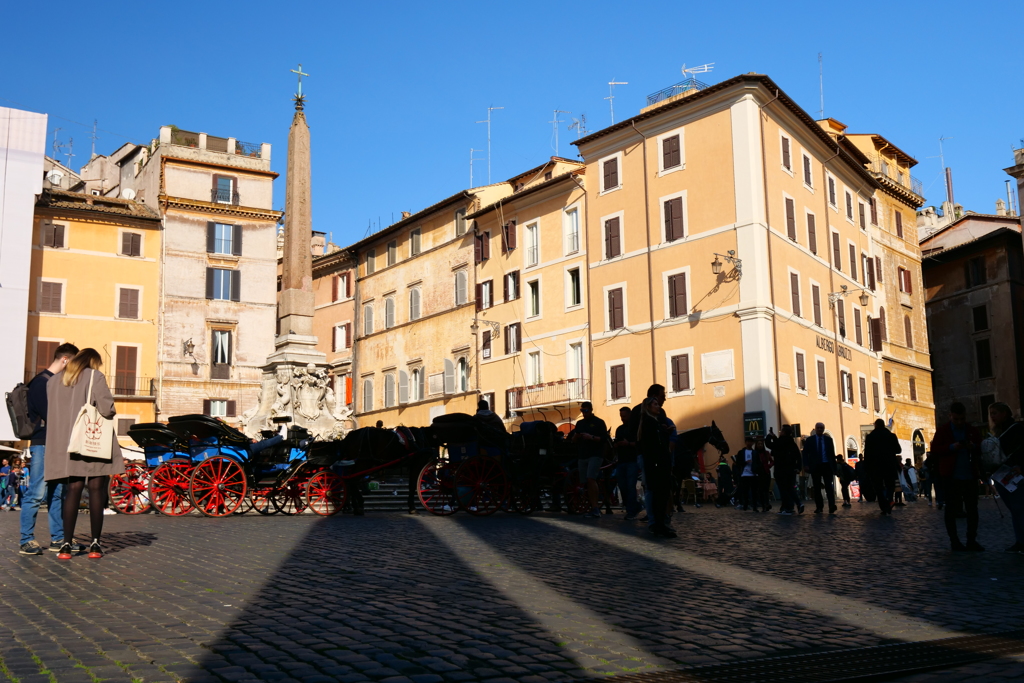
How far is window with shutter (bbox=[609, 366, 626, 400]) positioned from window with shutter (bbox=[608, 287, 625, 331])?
4.89 feet

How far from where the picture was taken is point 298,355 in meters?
22.7

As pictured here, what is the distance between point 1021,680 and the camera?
15.2 feet

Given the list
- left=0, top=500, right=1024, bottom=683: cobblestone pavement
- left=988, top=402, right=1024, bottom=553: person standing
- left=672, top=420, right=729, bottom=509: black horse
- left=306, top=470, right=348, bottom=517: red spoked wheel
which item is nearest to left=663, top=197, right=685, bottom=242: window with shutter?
left=672, top=420, right=729, bottom=509: black horse

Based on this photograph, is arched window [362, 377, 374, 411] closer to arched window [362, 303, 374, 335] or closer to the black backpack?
arched window [362, 303, 374, 335]

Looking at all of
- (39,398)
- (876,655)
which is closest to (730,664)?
(876,655)

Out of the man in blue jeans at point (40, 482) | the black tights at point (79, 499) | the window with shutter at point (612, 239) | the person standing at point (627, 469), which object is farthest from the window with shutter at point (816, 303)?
the black tights at point (79, 499)

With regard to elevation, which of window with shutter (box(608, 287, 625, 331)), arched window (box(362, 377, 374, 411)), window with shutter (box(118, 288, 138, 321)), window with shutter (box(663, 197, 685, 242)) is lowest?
arched window (box(362, 377, 374, 411))

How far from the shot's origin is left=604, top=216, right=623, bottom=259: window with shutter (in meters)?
38.4

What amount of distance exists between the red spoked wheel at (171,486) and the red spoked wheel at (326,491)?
1746 millimetres

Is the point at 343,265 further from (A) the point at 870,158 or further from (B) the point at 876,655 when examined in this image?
(B) the point at 876,655

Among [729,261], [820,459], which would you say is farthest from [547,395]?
[820,459]

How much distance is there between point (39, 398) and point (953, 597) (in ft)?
24.8

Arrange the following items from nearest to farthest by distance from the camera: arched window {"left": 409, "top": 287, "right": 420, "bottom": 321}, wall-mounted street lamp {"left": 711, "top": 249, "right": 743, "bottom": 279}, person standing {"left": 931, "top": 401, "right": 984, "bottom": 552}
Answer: person standing {"left": 931, "top": 401, "right": 984, "bottom": 552} → wall-mounted street lamp {"left": 711, "top": 249, "right": 743, "bottom": 279} → arched window {"left": 409, "top": 287, "right": 420, "bottom": 321}

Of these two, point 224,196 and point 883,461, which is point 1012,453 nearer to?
point 883,461
